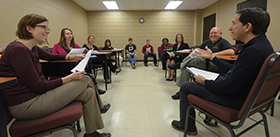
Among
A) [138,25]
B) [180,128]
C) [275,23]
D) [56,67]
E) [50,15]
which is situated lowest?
[180,128]

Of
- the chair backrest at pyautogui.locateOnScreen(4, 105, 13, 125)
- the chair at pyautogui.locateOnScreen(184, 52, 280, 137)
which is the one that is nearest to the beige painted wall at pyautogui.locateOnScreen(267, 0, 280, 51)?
the chair at pyautogui.locateOnScreen(184, 52, 280, 137)

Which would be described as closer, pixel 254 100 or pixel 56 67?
pixel 254 100

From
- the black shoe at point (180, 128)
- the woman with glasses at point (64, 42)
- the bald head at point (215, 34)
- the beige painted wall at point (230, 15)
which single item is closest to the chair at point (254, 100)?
the black shoe at point (180, 128)

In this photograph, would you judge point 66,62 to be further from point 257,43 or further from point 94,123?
point 257,43

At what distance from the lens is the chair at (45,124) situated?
0.89m

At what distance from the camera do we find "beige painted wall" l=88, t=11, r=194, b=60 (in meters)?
8.13

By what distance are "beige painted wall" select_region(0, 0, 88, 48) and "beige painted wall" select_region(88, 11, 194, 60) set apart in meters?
0.78

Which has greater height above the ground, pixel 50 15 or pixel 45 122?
pixel 50 15

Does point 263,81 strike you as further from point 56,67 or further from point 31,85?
point 56,67

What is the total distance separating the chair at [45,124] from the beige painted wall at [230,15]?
200 inches

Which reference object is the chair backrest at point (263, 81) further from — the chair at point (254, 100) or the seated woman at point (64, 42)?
the seated woman at point (64, 42)

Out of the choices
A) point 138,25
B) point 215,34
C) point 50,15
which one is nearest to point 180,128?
point 215,34

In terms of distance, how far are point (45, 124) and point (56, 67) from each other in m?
1.20

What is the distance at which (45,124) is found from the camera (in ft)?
3.06
